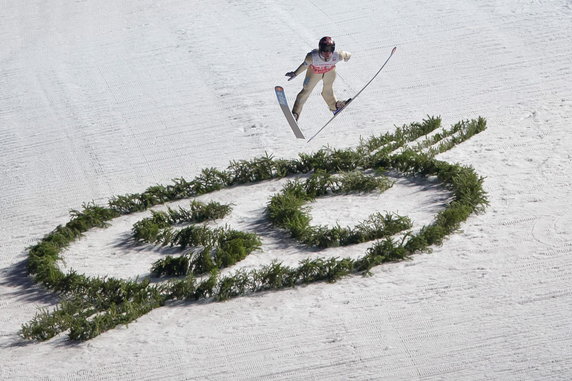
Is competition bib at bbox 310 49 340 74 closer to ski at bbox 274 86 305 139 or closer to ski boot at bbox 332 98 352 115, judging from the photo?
ski at bbox 274 86 305 139

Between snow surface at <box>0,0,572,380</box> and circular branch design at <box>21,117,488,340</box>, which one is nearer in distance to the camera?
snow surface at <box>0,0,572,380</box>

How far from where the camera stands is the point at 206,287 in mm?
12594

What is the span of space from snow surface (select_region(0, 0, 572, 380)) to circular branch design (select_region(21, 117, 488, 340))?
208 mm

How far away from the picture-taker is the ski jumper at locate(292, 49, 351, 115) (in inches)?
611

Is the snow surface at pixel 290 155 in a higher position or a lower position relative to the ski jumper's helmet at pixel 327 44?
lower

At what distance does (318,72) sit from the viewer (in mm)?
15797

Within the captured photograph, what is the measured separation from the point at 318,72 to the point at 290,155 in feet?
4.50

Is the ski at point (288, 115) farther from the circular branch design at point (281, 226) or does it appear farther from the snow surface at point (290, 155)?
the circular branch design at point (281, 226)

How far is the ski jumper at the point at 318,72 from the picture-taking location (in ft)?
50.9

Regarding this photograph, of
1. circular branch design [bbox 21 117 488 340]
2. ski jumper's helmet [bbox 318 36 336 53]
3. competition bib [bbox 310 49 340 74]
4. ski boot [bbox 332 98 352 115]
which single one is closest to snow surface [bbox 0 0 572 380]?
circular branch design [bbox 21 117 488 340]

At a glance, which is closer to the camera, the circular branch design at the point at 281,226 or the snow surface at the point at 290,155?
the snow surface at the point at 290,155

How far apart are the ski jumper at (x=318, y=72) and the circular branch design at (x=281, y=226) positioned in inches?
36.3

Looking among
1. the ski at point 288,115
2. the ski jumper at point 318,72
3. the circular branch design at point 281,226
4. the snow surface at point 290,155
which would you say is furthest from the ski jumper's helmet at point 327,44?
the snow surface at point 290,155

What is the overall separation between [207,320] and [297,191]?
3.16 meters
